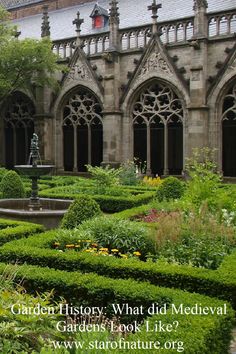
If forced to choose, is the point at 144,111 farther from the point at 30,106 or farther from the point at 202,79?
the point at 30,106

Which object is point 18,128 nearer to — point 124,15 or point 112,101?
point 112,101

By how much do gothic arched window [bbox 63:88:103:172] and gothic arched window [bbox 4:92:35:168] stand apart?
227 cm

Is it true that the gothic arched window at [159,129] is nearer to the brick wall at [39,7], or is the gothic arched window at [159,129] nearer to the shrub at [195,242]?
the shrub at [195,242]

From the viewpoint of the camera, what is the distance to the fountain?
932 cm

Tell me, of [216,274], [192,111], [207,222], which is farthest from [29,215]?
[192,111]

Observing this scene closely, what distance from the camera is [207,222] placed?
705cm

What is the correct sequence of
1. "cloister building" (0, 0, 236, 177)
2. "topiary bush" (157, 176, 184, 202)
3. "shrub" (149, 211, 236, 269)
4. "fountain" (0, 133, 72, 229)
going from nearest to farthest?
"shrub" (149, 211, 236, 269) → "fountain" (0, 133, 72, 229) → "topiary bush" (157, 176, 184, 202) → "cloister building" (0, 0, 236, 177)

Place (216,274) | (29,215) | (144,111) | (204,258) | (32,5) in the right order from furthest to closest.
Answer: (32,5), (144,111), (29,215), (204,258), (216,274)

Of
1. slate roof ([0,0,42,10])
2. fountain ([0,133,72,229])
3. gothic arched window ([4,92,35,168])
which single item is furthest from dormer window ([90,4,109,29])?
fountain ([0,133,72,229])

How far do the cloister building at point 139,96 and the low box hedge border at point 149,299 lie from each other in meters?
12.0

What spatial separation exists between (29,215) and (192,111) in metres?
8.95

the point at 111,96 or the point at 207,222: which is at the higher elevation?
the point at 111,96

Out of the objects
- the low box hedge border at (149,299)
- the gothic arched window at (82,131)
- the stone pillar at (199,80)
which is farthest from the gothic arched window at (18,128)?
the low box hedge border at (149,299)

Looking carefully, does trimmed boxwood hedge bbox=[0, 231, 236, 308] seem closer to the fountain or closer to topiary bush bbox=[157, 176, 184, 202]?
the fountain
